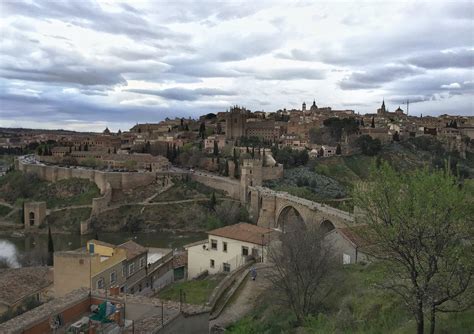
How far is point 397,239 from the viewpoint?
8.14 m

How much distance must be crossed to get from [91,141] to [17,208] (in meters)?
39.1

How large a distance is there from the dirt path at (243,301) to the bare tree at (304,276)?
1872mm

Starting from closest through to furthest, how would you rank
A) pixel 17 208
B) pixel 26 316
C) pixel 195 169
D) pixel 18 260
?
1. pixel 26 316
2. pixel 18 260
3. pixel 17 208
4. pixel 195 169

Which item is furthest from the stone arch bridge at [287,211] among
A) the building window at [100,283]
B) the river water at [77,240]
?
the building window at [100,283]

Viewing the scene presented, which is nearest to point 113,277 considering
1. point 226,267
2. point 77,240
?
point 226,267

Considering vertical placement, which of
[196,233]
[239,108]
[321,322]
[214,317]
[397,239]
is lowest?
[196,233]

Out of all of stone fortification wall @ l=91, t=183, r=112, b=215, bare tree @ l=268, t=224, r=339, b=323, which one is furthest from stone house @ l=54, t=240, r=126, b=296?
stone fortification wall @ l=91, t=183, r=112, b=215

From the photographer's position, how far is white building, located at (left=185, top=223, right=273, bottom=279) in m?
21.5

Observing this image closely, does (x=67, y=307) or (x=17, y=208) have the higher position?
(x=67, y=307)

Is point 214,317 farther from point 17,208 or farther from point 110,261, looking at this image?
point 17,208

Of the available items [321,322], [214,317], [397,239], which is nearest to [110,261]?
[214,317]

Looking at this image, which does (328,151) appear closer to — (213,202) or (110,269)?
(213,202)

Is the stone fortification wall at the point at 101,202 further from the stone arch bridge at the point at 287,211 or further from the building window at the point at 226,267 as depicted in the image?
the building window at the point at 226,267

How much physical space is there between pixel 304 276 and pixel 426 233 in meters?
5.53
